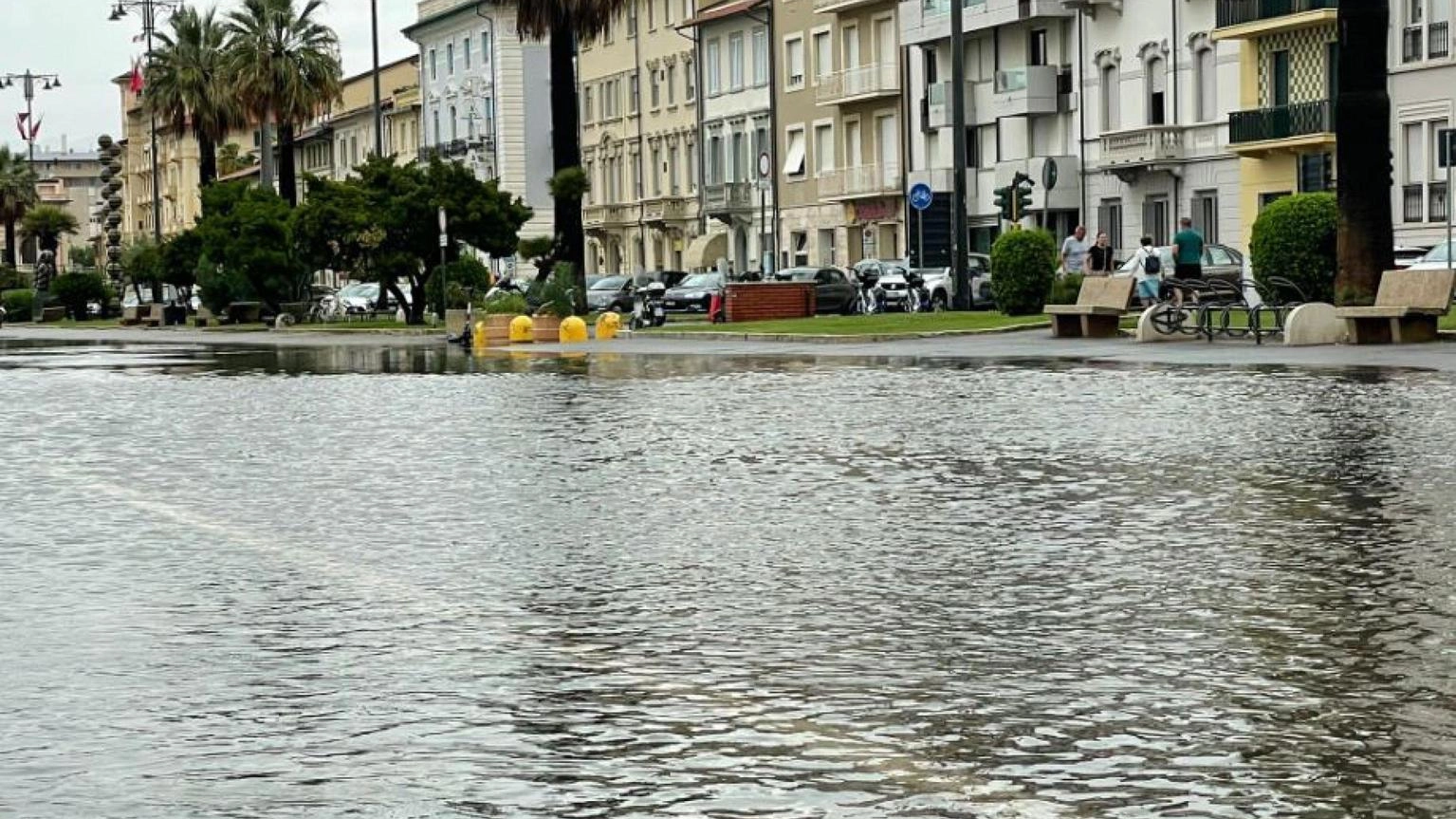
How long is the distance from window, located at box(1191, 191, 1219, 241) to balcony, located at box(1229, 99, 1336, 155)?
2.72 metres

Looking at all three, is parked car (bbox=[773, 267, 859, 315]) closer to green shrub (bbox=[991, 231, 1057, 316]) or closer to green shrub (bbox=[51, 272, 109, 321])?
green shrub (bbox=[991, 231, 1057, 316])

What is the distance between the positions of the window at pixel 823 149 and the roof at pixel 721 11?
577 centimetres

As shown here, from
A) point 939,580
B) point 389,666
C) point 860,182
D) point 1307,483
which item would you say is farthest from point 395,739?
point 860,182

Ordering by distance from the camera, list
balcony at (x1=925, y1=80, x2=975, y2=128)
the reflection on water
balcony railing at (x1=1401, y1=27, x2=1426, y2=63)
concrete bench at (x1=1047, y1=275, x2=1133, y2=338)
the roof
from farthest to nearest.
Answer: the roof < balcony at (x1=925, y1=80, x2=975, y2=128) < balcony railing at (x1=1401, y1=27, x2=1426, y2=63) < concrete bench at (x1=1047, y1=275, x2=1133, y2=338) < the reflection on water

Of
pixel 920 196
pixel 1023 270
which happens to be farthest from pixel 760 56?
pixel 1023 270

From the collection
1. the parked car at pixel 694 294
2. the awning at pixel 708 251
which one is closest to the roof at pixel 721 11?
the awning at pixel 708 251

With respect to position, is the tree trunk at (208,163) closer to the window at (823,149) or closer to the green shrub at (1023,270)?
the window at (823,149)

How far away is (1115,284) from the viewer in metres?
35.0

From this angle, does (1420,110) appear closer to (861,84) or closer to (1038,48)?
(1038,48)

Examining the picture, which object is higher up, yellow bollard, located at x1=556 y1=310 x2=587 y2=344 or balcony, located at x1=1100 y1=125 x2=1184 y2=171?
balcony, located at x1=1100 y1=125 x2=1184 y2=171

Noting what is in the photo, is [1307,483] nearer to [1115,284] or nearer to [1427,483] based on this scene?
[1427,483]

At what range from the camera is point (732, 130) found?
89875 millimetres

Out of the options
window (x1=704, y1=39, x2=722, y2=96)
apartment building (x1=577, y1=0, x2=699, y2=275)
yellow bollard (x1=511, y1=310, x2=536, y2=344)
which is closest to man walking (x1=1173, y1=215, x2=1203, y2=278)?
yellow bollard (x1=511, y1=310, x2=536, y2=344)

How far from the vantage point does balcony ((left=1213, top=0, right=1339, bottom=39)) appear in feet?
187
